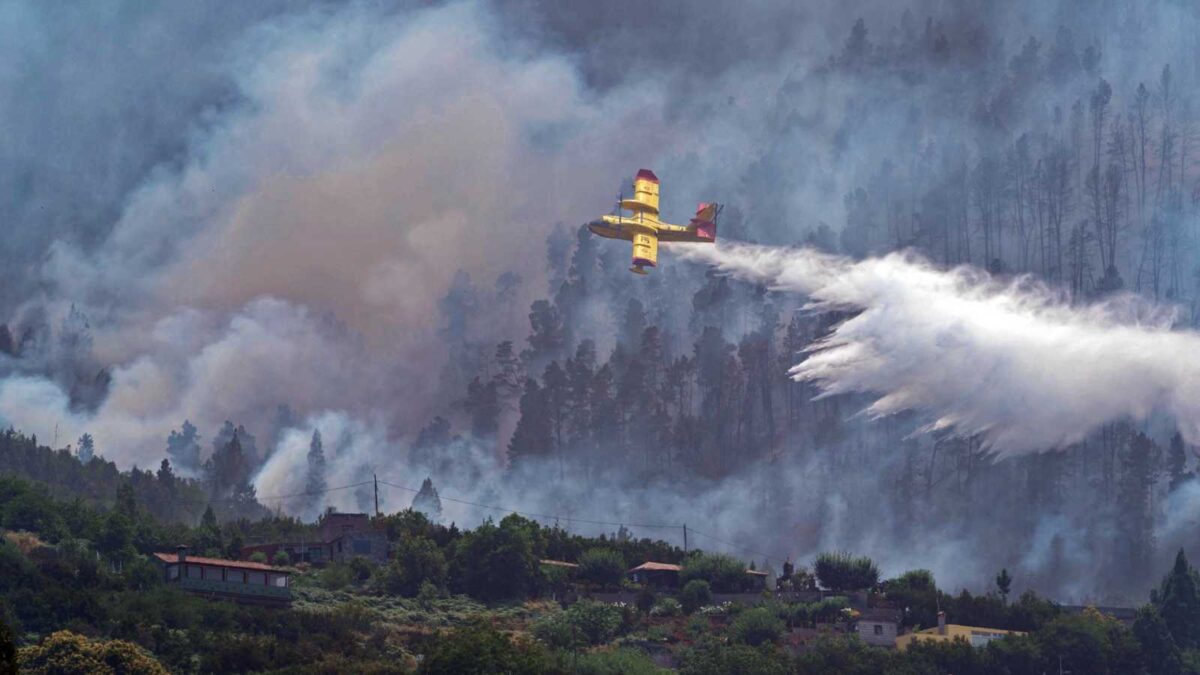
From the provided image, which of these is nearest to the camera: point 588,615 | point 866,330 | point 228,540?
point 588,615

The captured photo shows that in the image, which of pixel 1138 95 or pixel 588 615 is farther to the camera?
pixel 1138 95

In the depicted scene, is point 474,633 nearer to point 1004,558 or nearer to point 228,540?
point 228,540

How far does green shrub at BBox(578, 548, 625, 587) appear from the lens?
513ft

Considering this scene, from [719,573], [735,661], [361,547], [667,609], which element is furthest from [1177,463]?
[361,547]

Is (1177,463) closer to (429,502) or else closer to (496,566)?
(496,566)

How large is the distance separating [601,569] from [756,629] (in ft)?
56.3

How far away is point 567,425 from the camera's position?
19900 centimetres

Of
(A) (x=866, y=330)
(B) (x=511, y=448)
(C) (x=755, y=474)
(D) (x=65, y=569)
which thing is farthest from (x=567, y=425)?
(D) (x=65, y=569)

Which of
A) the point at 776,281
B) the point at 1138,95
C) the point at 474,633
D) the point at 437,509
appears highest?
the point at 1138,95

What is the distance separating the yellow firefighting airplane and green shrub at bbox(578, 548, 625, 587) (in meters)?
19.1

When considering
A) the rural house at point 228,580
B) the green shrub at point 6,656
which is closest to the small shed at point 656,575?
the rural house at point 228,580

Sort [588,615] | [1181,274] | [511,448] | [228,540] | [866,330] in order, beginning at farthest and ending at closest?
[511,448]
[1181,274]
[866,330]
[228,540]
[588,615]

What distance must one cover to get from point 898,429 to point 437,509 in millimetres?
36883

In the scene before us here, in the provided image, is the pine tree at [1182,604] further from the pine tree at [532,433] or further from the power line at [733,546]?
the pine tree at [532,433]
